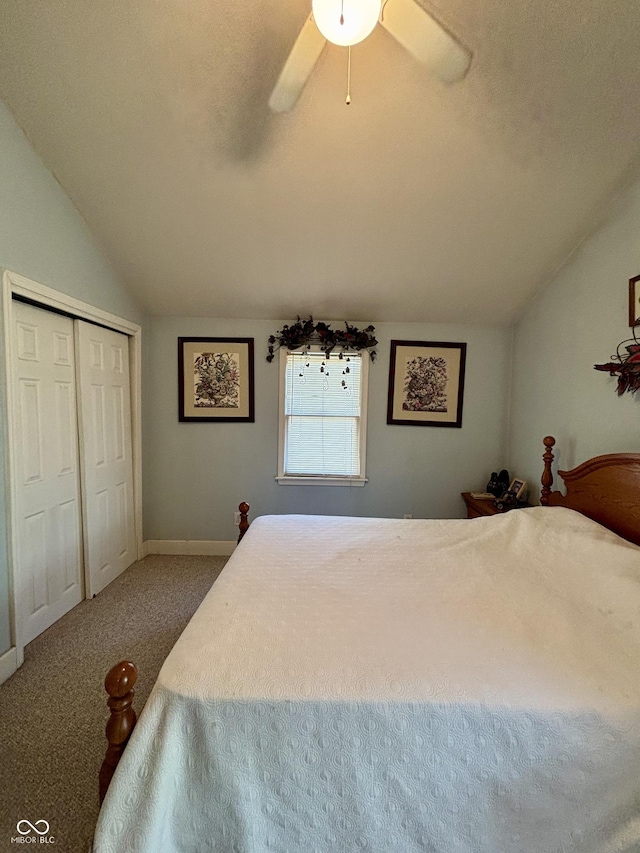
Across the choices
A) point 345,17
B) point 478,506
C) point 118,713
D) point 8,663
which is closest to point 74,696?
point 8,663

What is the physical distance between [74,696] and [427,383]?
3267 millimetres

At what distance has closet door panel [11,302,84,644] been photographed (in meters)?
2.11

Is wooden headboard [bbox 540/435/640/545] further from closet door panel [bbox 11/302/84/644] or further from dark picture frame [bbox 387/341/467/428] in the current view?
closet door panel [bbox 11/302/84/644]

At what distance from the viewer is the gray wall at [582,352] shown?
213 cm

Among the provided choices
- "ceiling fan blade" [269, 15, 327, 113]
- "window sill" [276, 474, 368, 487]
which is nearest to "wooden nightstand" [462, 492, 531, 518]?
"window sill" [276, 474, 368, 487]

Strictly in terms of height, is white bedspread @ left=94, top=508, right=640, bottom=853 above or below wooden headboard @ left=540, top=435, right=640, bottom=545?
below

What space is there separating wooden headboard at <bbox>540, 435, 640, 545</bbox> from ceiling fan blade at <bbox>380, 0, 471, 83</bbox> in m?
1.86

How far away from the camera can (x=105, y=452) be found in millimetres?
2904

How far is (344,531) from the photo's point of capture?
2.18 m

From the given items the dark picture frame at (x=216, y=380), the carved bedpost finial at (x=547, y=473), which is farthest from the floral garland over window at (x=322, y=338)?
the carved bedpost finial at (x=547, y=473)

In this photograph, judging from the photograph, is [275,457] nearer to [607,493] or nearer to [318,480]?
[318,480]

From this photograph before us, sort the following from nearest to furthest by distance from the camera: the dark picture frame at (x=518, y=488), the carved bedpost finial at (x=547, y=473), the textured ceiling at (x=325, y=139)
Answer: the textured ceiling at (x=325, y=139)
the carved bedpost finial at (x=547, y=473)
the dark picture frame at (x=518, y=488)

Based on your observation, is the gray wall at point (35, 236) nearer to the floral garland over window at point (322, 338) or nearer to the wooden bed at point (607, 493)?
the floral garland over window at point (322, 338)

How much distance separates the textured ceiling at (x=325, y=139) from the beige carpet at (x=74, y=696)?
250 cm
